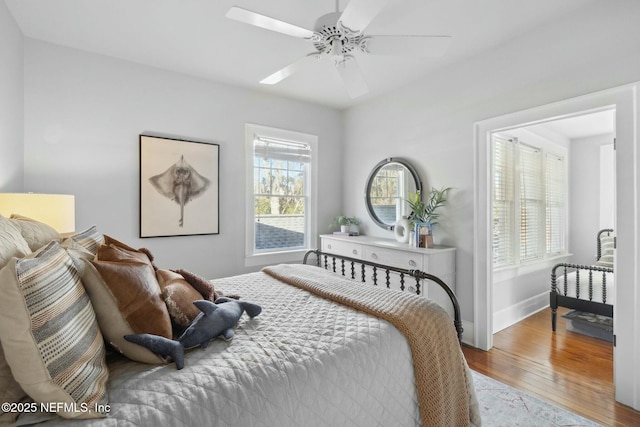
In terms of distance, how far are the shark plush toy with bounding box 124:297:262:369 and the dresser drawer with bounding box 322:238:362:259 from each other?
219 cm

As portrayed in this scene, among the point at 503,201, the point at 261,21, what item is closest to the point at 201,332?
the point at 261,21

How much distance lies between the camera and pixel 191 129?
3.24m

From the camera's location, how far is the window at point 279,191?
3672mm

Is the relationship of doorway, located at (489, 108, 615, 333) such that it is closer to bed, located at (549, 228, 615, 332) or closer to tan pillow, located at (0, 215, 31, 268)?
bed, located at (549, 228, 615, 332)

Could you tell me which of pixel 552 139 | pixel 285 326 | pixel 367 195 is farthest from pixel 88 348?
pixel 552 139

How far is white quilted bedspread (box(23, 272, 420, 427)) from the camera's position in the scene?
0.90 m

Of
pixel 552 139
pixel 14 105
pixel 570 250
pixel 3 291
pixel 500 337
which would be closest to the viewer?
pixel 3 291

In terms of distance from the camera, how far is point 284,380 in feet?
3.39

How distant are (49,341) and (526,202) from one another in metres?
4.65

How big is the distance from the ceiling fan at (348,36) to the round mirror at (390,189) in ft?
5.38

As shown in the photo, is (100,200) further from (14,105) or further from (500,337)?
(500,337)

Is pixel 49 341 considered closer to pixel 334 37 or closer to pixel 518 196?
pixel 334 37

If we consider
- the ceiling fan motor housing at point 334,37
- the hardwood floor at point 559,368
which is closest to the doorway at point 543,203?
the hardwood floor at point 559,368

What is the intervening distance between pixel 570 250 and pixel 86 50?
638 centimetres
